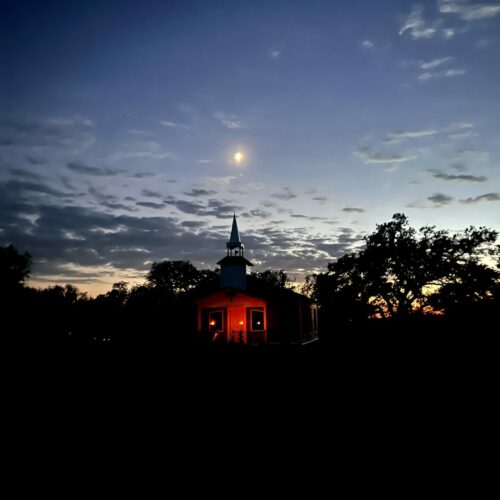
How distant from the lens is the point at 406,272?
37.4 metres

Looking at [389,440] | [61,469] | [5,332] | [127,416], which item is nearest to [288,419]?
[389,440]

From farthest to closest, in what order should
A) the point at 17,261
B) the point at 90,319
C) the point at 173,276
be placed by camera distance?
the point at 173,276 → the point at 17,261 → the point at 90,319

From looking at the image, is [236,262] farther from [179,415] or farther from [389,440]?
[389,440]

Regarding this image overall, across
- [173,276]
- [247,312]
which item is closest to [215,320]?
[247,312]

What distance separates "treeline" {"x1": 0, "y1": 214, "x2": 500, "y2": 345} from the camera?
18641 mm

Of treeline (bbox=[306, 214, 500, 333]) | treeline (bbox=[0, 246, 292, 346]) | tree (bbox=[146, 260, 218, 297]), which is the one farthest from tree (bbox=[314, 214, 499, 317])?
tree (bbox=[146, 260, 218, 297])

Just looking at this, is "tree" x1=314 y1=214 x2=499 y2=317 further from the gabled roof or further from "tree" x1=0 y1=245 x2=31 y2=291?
"tree" x1=0 y1=245 x2=31 y2=291

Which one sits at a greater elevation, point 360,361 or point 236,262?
point 236,262

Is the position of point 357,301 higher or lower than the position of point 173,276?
lower

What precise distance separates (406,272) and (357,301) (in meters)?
7.04

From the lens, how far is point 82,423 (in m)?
6.94

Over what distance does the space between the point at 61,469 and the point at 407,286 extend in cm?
3892

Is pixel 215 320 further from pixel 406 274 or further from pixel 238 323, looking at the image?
pixel 406 274

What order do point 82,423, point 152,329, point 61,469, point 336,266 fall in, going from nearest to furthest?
point 61,469 → point 82,423 → point 152,329 → point 336,266
